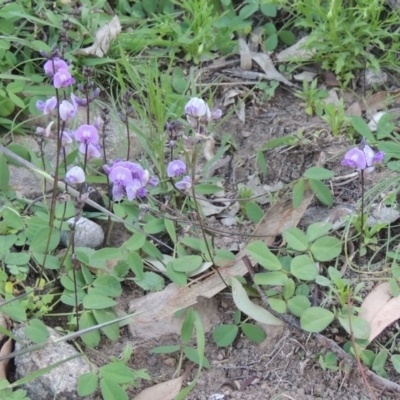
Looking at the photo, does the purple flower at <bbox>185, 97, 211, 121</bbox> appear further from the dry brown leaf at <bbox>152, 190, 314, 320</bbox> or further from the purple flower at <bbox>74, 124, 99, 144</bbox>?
the dry brown leaf at <bbox>152, 190, 314, 320</bbox>

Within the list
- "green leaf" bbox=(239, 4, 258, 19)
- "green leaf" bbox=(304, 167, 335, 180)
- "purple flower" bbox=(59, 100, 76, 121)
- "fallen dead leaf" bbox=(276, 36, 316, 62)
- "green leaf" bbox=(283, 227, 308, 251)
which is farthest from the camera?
"green leaf" bbox=(239, 4, 258, 19)

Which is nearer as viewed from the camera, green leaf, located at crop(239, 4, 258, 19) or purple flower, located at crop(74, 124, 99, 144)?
purple flower, located at crop(74, 124, 99, 144)

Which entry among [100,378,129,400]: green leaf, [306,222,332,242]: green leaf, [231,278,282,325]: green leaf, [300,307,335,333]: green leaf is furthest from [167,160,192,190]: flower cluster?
[100,378,129,400]: green leaf

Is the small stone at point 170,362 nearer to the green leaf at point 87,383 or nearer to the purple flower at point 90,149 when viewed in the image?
the green leaf at point 87,383

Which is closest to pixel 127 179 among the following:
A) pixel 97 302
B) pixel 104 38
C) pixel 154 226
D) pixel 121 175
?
pixel 121 175

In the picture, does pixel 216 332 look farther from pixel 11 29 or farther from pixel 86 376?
pixel 11 29

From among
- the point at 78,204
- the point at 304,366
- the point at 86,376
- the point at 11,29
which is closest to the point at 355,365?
the point at 304,366
